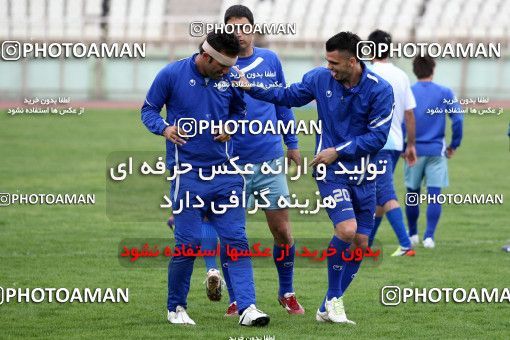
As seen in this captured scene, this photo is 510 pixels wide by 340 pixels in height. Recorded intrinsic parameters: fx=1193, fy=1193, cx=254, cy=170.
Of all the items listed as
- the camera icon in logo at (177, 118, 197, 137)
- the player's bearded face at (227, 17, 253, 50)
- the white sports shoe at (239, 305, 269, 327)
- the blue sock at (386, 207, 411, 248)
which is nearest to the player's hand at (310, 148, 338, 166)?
the camera icon in logo at (177, 118, 197, 137)

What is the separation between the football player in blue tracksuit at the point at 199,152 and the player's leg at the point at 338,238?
57cm

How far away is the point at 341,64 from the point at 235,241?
1476 mm

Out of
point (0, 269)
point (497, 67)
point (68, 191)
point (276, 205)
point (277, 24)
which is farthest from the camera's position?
point (497, 67)

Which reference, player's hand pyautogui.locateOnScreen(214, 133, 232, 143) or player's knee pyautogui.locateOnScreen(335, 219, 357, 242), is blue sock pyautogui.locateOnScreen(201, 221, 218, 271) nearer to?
player's hand pyautogui.locateOnScreen(214, 133, 232, 143)

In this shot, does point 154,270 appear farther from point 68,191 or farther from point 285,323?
point 68,191

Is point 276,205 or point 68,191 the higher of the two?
point 276,205

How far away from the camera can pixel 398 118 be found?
12.5 metres

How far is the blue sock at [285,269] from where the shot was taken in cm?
955

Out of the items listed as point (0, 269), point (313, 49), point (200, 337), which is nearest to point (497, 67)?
point (313, 49)

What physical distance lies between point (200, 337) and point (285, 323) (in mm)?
905

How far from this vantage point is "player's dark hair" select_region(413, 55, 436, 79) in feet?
44.7

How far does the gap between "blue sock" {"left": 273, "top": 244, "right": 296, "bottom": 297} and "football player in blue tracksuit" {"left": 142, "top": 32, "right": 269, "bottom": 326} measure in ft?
3.35

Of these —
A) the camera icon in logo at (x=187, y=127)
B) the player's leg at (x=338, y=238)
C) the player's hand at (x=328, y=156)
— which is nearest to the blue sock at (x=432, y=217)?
the player's leg at (x=338, y=238)

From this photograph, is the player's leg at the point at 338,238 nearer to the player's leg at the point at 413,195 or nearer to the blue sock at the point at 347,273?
the blue sock at the point at 347,273
